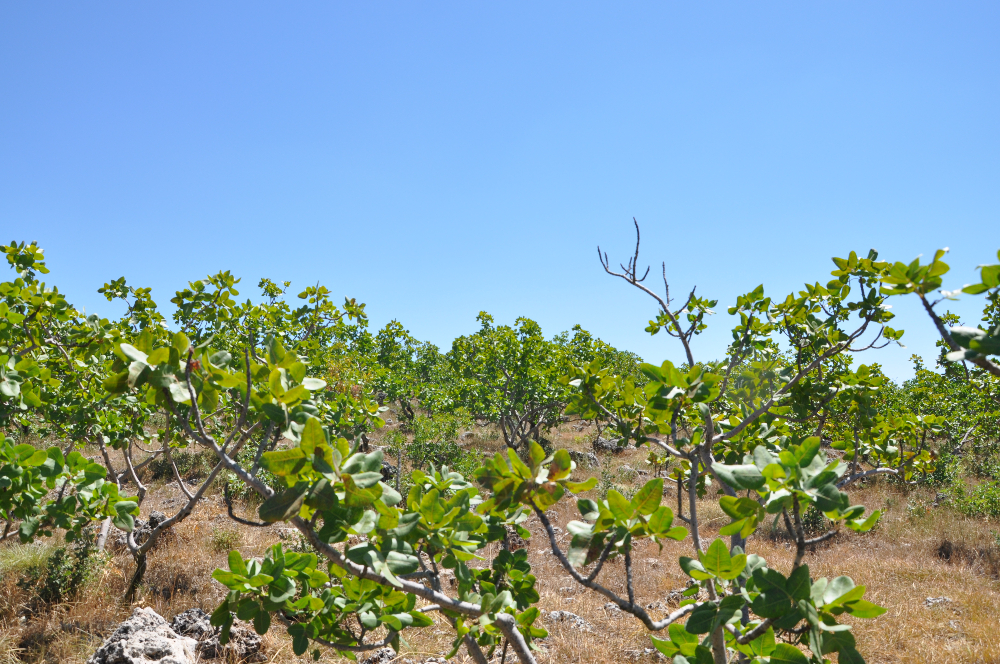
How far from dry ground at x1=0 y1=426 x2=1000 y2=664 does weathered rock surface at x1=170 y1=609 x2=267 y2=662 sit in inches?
5.9

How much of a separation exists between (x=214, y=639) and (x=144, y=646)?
1.84 feet

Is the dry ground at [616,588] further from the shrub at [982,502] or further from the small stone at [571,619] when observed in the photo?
the shrub at [982,502]

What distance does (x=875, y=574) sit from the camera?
6410 mm

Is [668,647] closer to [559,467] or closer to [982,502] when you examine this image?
[559,467]

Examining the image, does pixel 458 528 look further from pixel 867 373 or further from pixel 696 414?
pixel 867 373

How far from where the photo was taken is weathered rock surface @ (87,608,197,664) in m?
3.19

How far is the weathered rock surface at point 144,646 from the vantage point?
319 cm

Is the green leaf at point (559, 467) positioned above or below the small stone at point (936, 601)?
above

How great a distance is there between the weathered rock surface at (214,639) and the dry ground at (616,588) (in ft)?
0.49

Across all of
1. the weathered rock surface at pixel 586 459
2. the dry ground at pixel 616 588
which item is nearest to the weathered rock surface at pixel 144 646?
the dry ground at pixel 616 588

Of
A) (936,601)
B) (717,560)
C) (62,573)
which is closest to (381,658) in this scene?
(62,573)

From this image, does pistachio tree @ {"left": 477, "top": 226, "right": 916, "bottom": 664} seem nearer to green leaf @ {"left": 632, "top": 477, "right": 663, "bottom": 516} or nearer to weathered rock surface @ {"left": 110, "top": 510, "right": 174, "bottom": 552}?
green leaf @ {"left": 632, "top": 477, "right": 663, "bottom": 516}

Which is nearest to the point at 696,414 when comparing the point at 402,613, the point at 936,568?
the point at 402,613

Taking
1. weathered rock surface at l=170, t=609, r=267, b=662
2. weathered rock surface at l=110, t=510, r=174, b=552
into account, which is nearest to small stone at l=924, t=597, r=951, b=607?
weathered rock surface at l=170, t=609, r=267, b=662
